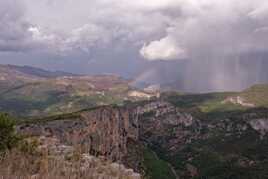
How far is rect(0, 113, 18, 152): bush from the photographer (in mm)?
13947

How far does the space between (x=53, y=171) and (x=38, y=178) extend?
1.48ft

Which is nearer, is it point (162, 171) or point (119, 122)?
point (119, 122)

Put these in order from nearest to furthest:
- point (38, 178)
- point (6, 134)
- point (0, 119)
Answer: point (38, 178), point (6, 134), point (0, 119)

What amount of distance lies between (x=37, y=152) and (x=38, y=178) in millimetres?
4570

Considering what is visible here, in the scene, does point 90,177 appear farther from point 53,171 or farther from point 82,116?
point 82,116

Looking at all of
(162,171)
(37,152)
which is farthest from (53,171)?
(162,171)

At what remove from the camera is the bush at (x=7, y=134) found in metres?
13.9

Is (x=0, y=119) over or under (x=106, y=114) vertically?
over

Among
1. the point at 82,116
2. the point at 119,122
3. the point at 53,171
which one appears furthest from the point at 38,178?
the point at 119,122

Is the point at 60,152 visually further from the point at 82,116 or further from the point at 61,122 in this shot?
the point at 82,116

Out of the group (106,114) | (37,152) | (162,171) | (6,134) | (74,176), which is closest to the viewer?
(74,176)

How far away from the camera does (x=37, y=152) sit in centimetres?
1245

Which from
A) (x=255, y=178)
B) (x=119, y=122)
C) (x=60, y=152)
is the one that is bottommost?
(x=255, y=178)

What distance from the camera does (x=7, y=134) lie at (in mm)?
15328
